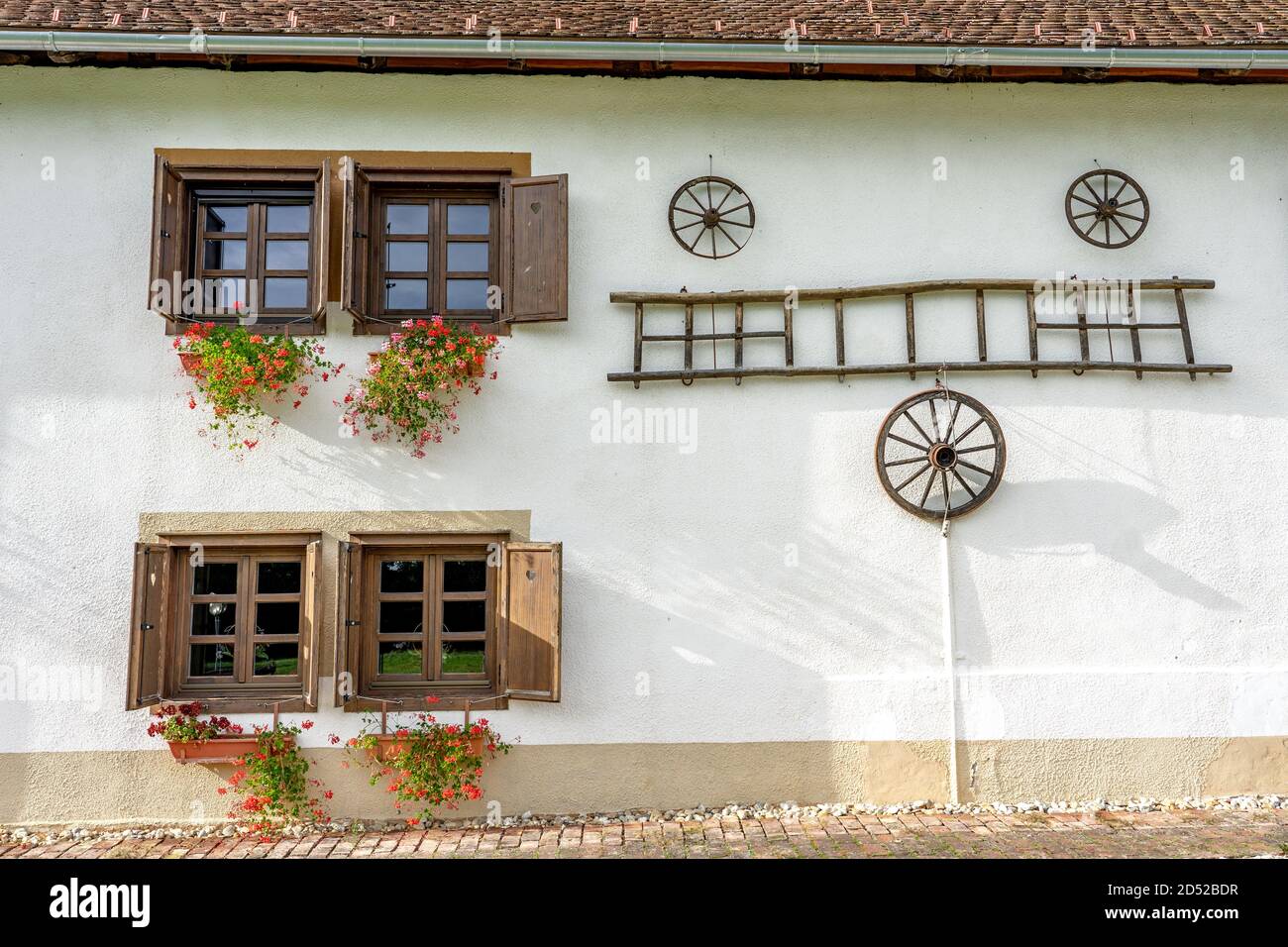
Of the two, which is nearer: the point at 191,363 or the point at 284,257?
the point at 191,363

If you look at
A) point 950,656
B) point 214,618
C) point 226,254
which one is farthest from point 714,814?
point 226,254

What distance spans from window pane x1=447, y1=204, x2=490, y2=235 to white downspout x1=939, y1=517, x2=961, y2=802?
392cm

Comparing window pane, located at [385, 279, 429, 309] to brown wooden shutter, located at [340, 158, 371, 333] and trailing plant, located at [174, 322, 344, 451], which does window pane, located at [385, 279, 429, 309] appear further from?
trailing plant, located at [174, 322, 344, 451]

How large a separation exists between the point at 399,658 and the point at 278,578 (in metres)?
1.00

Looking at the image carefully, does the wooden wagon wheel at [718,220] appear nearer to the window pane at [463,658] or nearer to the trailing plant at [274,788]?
the window pane at [463,658]

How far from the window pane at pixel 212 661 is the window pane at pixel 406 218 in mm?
3184

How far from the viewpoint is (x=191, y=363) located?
21.8 ft

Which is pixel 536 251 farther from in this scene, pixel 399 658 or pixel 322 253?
pixel 399 658

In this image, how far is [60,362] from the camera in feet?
22.3

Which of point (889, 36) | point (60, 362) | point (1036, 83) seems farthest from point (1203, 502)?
point (60, 362)

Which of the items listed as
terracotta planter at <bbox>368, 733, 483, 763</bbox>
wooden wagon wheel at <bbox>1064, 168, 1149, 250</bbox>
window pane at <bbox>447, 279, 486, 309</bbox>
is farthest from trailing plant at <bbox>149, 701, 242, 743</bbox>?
wooden wagon wheel at <bbox>1064, 168, 1149, 250</bbox>

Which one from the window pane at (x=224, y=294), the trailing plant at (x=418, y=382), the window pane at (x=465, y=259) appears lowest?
the trailing plant at (x=418, y=382)

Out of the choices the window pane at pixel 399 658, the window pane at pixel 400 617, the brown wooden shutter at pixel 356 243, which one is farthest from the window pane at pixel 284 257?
the window pane at pixel 399 658

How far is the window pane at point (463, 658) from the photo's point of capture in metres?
6.82
